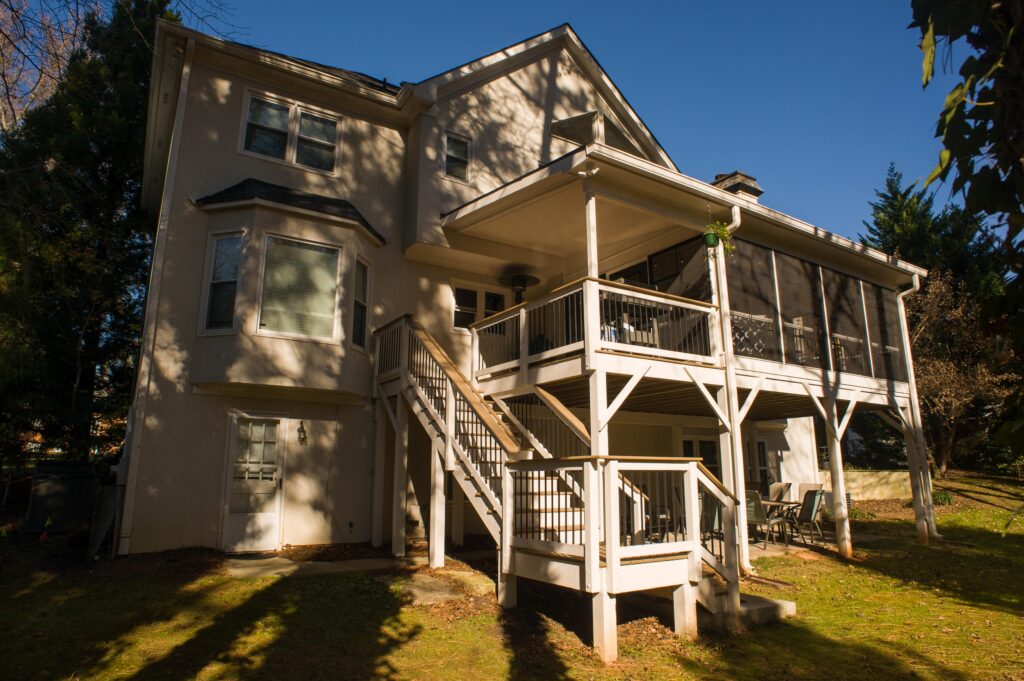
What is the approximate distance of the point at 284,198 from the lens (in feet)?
36.2

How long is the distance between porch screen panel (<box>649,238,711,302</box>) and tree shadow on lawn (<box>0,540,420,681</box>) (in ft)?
24.7

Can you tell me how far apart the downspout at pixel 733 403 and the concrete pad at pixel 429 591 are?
464 centimetres

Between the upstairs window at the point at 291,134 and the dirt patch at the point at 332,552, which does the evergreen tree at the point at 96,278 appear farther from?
the dirt patch at the point at 332,552

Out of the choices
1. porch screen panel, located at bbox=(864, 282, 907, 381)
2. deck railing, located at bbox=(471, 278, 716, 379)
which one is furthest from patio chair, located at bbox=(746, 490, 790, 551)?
porch screen panel, located at bbox=(864, 282, 907, 381)

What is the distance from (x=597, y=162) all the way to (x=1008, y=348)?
7853 mm

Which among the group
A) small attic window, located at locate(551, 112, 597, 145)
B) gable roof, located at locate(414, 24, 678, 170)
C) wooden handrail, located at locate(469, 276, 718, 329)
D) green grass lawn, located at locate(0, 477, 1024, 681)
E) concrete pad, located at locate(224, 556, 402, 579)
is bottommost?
green grass lawn, located at locate(0, 477, 1024, 681)

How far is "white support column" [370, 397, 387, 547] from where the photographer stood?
11.2 metres

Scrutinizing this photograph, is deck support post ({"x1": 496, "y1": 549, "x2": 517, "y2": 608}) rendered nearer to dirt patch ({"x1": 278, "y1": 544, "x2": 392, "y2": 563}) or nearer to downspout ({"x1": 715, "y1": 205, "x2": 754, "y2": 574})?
dirt patch ({"x1": 278, "y1": 544, "x2": 392, "y2": 563})

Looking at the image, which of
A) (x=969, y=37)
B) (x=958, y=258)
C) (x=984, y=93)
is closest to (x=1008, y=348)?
(x=984, y=93)

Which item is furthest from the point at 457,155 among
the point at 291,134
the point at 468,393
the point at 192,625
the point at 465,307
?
the point at 192,625

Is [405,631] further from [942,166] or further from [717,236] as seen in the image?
[717,236]

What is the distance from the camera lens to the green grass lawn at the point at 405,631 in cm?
581

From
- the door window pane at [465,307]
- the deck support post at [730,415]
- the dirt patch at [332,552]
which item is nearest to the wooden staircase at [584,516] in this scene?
the deck support post at [730,415]

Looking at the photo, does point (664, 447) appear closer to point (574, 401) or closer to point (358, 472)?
point (574, 401)
